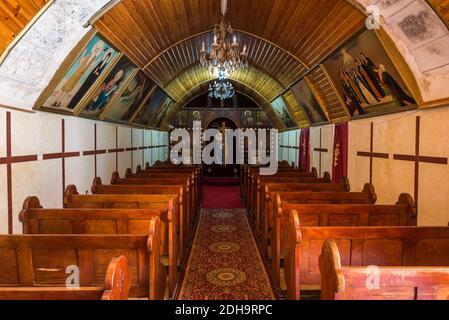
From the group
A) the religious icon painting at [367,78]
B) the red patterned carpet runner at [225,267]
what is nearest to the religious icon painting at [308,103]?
the religious icon painting at [367,78]

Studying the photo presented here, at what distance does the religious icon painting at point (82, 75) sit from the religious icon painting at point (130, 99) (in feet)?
5.30

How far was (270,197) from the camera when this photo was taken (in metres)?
5.86

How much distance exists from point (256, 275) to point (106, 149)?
4621mm

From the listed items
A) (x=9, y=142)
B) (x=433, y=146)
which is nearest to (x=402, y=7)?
(x=433, y=146)

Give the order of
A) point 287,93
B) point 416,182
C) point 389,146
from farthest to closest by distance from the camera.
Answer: point 287,93
point 389,146
point 416,182

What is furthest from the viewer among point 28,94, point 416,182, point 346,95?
point 346,95

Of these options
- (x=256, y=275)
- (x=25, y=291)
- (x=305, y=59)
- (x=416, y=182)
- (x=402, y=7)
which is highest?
(x=305, y=59)

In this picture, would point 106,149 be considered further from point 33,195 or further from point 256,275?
point 256,275

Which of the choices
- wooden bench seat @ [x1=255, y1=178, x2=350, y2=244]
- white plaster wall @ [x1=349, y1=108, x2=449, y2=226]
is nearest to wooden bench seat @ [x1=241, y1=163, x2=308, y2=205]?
wooden bench seat @ [x1=255, y1=178, x2=350, y2=244]

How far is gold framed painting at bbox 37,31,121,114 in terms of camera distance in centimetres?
471

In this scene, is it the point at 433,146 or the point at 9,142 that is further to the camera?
the point at 433,146

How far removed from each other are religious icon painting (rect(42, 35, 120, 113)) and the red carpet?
5694 millimetres

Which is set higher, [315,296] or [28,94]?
[28,94]

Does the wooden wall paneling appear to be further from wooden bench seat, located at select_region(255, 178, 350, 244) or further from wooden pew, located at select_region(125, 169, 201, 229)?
wooden pew, located at select_region(125, 169, 201, 229)
